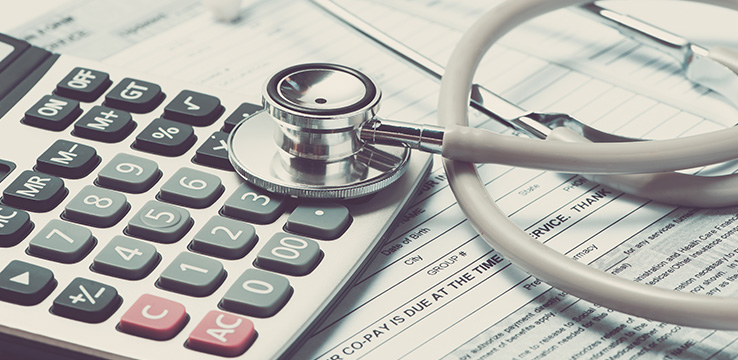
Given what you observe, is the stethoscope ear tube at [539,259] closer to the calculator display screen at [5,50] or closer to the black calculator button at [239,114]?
the black calculator button at [239,114]

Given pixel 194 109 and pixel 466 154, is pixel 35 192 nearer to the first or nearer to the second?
pixel 194 109

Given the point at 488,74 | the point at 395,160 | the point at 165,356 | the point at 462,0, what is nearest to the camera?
the point at 165,356

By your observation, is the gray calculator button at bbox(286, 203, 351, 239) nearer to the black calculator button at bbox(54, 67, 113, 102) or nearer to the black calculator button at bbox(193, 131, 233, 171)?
the black calculator button at bbox(193, 131, 233, 171)

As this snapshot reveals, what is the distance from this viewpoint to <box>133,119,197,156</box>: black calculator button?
51cm

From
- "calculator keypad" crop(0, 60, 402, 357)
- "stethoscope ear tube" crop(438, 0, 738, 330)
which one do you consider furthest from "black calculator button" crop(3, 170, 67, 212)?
"stethoscope ear tube" crop(438, 0, 738, 330)

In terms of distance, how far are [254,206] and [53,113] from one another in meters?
0.16

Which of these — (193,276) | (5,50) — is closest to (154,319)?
(193,276)

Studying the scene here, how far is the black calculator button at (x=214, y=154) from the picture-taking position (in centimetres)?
50

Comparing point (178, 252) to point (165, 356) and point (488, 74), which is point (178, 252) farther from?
point (488, 74)

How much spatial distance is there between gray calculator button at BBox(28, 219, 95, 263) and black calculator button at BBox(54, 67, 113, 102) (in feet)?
0.42

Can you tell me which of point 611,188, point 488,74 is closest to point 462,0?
point 488,74

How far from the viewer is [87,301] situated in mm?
404

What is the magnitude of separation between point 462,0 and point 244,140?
0.32 metres

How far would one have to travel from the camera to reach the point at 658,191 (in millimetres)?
500
